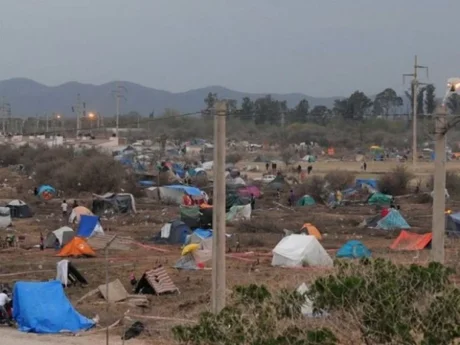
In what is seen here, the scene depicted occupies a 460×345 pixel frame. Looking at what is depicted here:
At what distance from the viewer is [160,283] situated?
22547mm

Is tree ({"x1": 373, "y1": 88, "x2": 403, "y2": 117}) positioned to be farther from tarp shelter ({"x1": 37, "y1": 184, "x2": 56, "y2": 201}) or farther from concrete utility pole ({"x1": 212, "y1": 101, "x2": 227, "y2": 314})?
concrete utility pole ({"x1": 212, "y1": 101, "x2": 227, "y2": 314})

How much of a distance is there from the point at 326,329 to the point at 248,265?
61.1ft

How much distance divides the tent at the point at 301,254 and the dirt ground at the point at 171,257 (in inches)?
21.3

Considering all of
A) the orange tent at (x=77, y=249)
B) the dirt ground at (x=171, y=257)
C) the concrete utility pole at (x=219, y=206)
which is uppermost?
the concrete utility pole at (x=219, y=206)

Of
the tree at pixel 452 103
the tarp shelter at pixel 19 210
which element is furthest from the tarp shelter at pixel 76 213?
the tree at pixel 452 103

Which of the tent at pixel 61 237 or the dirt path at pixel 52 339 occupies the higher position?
the tent at pixel 61 237

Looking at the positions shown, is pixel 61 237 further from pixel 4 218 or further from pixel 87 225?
pixel 4 218

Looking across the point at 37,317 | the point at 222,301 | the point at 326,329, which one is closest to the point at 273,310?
the point at 326,329

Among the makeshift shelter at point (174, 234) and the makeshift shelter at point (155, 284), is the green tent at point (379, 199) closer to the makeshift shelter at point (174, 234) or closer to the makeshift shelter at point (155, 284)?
the makeshift shelter at point (174, 234)

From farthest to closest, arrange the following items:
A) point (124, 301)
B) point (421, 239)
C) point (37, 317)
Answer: point (421, 239) → point (124, 301) → point (37, 317)

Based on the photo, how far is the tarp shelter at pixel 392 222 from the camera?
36906mm

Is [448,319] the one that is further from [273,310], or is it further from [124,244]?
[124,244]

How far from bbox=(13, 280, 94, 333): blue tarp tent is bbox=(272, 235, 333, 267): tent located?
8.95 meters

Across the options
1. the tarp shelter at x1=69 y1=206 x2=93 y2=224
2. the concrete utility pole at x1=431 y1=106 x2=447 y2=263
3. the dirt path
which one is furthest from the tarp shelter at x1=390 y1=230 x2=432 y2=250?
the concrete utility pole at x1=431 y1=106 x2=447 y2=263
